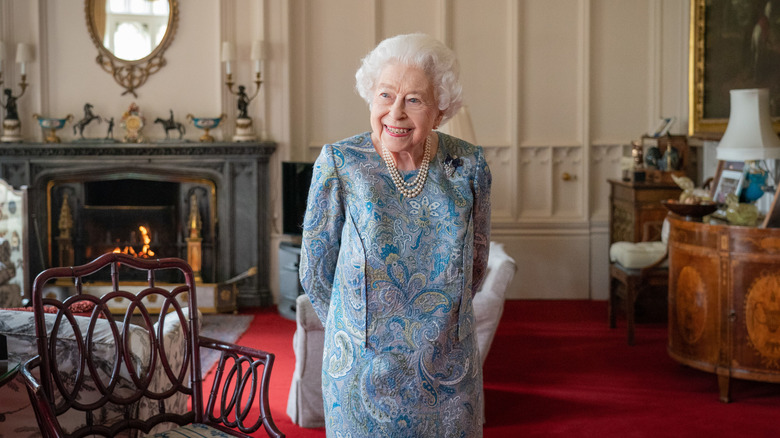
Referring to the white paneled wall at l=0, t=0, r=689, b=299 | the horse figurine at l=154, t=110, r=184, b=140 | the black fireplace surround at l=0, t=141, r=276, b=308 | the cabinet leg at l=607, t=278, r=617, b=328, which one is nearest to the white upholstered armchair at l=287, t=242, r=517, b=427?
the cabinet leg at l=607, t=278, r=617, b=328

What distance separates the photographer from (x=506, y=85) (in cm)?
740

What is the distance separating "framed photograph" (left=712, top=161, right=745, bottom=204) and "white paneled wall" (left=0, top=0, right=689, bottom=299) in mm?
1725

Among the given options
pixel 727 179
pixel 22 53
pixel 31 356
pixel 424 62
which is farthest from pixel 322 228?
pixel 22 53

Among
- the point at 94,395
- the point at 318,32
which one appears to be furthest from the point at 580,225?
the point at 94,395

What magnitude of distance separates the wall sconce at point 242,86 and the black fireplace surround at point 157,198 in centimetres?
12

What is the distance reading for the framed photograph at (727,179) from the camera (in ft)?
16.9

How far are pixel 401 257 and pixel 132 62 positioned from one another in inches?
229

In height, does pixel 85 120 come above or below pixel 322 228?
above

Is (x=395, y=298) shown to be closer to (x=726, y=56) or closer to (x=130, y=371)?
(x=130, y=371)

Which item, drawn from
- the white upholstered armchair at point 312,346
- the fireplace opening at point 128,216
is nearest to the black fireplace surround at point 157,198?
the fireplace opening at point 128,216

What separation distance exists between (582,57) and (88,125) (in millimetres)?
4236

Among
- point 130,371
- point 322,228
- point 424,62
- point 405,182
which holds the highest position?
point 424,62

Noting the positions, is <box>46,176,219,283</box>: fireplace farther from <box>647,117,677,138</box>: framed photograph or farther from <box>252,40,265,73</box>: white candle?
<box>647,117,677,138</box>: framed photograph

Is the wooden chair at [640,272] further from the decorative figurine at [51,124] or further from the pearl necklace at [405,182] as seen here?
the decorative figurine at [51,124]
